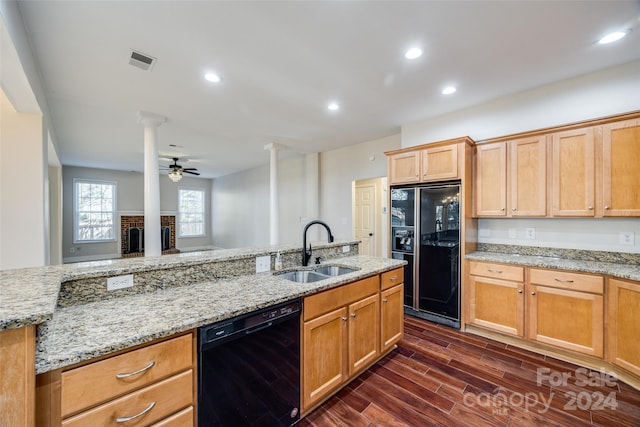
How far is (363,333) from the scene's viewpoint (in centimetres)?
Result: 209

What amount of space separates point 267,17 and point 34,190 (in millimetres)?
2926

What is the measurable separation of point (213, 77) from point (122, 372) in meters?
2.64

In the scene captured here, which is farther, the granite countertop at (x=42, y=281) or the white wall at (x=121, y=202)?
the white wall at (x=121, y=202)

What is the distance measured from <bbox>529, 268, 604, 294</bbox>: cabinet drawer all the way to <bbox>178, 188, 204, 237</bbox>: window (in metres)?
10.4

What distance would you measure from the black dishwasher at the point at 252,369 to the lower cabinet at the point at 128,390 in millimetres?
71

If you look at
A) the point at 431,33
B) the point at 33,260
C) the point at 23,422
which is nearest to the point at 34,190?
the point at 33,260

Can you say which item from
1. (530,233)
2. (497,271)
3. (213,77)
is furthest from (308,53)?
(530,233)

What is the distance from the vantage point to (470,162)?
3.08 metres

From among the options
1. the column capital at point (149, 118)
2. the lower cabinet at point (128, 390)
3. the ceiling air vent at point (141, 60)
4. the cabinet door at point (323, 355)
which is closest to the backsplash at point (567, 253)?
the cabinet door at point (323, 355)

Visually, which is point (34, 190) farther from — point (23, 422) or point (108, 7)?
point (23, 422)

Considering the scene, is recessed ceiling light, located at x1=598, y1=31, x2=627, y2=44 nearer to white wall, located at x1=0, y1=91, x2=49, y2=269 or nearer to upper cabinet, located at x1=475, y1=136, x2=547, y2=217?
upper cabinet, located at x1=475, y1=136, x2=547, y2=217

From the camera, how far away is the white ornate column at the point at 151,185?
12.0ft

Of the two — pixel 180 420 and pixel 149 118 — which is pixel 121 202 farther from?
pixel 180 420

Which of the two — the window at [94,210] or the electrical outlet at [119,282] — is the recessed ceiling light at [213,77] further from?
the window at [94,210]
